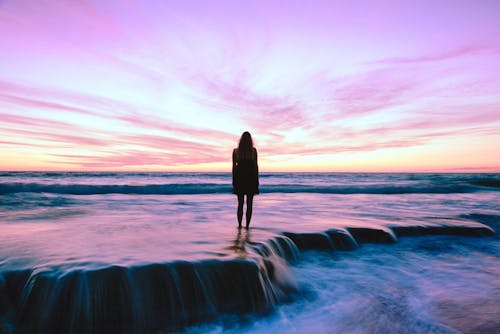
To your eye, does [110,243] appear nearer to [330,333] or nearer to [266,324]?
[266,324]

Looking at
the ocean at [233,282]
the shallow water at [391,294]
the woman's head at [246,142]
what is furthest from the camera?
the woman's head at [246,142]

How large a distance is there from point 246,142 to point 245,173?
532mm

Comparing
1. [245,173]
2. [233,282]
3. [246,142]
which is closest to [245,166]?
[245,173]

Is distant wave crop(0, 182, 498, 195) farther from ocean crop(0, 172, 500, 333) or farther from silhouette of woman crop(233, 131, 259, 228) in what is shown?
silhouette of woman crop(233, 131, 259, 228)

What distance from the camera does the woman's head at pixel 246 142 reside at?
5586 millimetres

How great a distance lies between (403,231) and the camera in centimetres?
754

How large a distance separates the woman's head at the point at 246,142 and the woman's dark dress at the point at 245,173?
0.11m

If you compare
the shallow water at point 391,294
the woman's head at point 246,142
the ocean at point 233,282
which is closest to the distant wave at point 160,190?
the ocean at point 233,282

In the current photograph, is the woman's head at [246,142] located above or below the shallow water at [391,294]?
above

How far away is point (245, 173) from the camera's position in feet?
18.6

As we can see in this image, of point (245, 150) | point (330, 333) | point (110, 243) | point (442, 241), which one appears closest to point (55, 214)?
point (110, 243)

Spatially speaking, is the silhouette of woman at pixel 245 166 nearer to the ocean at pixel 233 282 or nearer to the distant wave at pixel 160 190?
the ocean at pixel 233 282

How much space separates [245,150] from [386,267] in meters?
3.05

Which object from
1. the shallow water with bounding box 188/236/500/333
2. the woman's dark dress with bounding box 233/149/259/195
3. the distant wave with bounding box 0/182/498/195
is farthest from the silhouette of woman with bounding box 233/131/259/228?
the distant wave with bounding box 0/182/498/195
